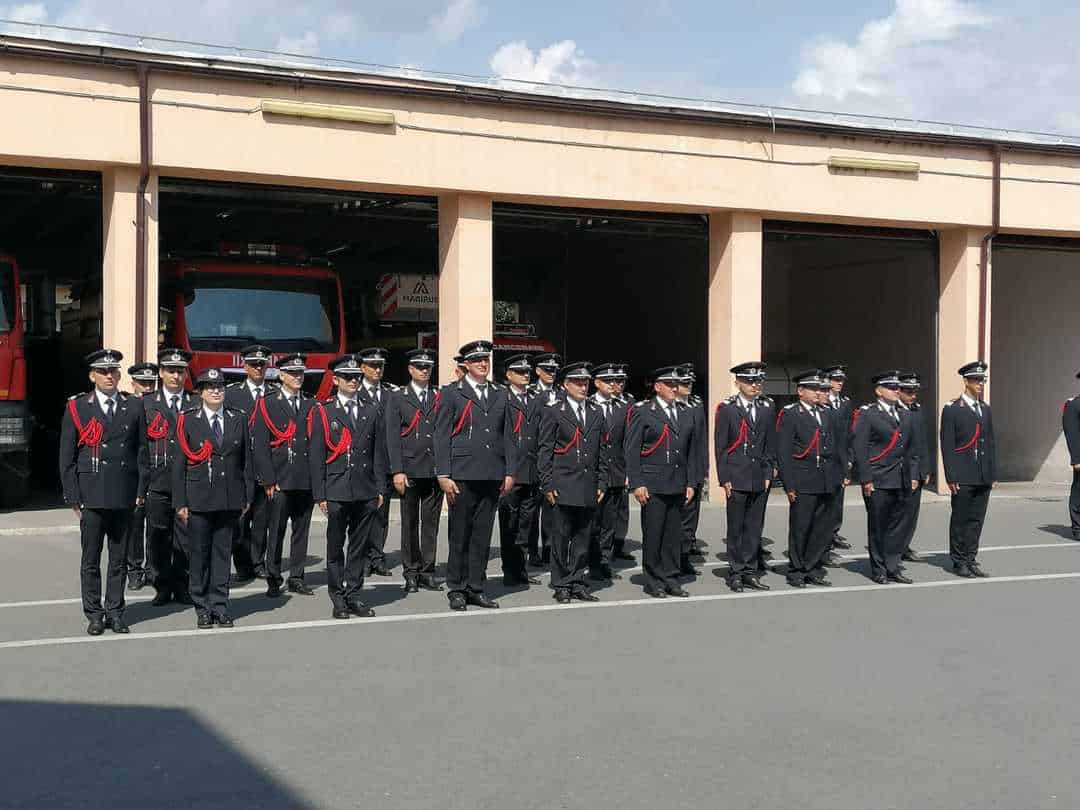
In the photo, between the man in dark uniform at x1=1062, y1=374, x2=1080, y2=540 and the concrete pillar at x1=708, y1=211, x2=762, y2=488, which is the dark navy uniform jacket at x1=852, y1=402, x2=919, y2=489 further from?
the concrete pillar at x1=708, y1=211, x2=762, y2=488

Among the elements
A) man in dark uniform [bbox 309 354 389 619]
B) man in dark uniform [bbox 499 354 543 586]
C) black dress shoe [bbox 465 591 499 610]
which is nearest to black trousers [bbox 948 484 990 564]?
man in dark uniform [bbox 499 354 543 586]

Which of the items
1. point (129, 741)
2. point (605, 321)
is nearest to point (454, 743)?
point (129, 741)

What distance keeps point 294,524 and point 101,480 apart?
2342mm

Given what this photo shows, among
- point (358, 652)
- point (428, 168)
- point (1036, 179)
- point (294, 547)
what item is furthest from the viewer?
point (1036, 179)

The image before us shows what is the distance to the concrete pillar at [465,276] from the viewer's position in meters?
17.6

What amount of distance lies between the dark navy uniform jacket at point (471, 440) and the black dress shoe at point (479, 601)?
2.93 feet

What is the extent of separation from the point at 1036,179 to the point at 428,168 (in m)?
10.0

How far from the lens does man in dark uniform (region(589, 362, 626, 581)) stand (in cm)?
1166

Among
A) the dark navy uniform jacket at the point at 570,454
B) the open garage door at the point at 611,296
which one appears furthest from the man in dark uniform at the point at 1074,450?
the open garage door at the point at 611,296

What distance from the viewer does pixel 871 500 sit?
11.8 meters

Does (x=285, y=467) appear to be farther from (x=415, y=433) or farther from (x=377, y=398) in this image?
(x=415, y=433)

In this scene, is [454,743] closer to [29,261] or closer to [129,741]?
[129,741]

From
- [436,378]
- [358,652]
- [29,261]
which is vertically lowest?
[358,652]

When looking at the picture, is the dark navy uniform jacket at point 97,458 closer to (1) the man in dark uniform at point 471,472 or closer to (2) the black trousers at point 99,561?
(2) the black trousers at point 99,561
